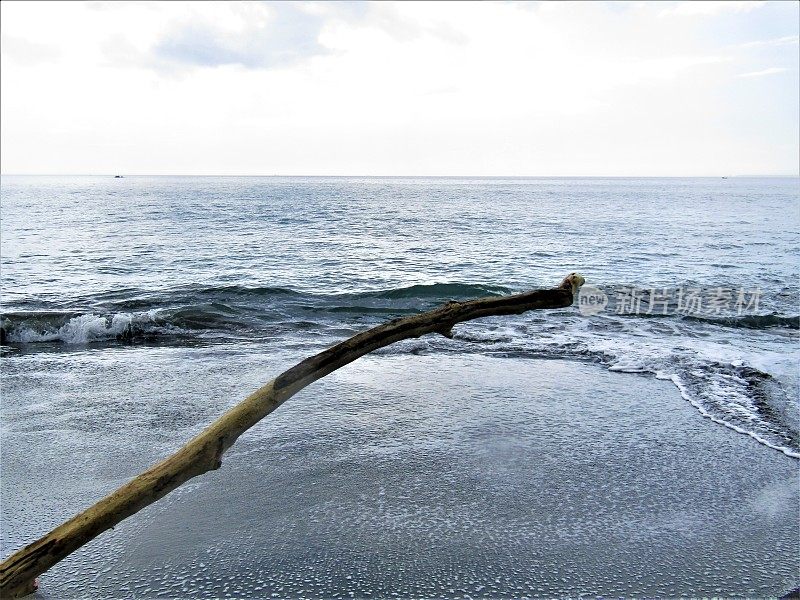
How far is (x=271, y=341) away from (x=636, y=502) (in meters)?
7.13

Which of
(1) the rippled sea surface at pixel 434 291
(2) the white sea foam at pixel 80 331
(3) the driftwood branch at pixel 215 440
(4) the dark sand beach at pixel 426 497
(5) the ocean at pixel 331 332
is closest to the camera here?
(3) the driftwood branch at pixel 215 440

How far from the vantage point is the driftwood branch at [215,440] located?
2.20 m

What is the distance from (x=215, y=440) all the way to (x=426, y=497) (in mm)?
2797

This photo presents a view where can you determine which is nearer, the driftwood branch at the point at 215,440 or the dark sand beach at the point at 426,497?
the driftwood branch at the point at 215,440

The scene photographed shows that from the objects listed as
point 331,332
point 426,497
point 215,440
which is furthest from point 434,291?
point 215,440

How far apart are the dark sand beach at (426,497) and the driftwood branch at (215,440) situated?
161cm

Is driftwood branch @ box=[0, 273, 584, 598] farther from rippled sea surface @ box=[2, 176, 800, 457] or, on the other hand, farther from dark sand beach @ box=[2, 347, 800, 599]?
rippled sea surface @ box=[2, 176, 800, 457]

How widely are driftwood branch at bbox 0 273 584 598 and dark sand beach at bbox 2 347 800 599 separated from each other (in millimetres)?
1609

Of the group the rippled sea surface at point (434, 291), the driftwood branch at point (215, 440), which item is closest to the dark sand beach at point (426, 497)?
the rippled sea surface at point (434, 291)

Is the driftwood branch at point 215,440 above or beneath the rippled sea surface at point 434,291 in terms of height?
above

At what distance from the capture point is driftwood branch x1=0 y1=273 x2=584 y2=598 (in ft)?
7.20

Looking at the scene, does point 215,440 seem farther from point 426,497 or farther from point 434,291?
point 434,291

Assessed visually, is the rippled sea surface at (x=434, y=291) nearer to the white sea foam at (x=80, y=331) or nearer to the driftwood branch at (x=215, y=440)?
the white sea foam at (x=80, y=331)

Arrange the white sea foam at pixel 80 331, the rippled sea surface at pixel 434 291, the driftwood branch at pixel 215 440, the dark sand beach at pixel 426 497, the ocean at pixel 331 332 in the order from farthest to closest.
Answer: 1. the white sea foam at pixel 80 331
2. the rippled sea surface at pixel 434 291
3. the ocean at pixel 331 332
4. the dark sand beach at pixel 426 497
5. the driftwood branch at pixel 215 440
